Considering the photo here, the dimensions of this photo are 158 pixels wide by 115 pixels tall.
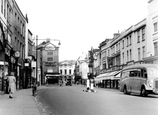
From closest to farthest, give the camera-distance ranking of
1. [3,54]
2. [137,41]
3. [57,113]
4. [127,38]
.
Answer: [57,113]
[3,54]
[137,41]
[127,38]

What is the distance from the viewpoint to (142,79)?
22938 mm

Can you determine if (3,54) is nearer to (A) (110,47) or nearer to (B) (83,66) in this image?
(A) (110,47)

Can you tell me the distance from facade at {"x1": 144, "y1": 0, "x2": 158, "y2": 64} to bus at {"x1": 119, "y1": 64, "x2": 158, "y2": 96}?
7.98 m

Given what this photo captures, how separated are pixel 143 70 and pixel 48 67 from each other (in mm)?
72185

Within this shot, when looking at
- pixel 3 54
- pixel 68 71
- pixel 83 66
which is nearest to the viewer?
pixel 3 54

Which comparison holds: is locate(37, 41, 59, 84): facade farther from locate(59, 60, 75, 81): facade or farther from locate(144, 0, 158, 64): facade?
locate(144, 0, 158, 64): facade

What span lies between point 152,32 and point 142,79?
47.1 feet

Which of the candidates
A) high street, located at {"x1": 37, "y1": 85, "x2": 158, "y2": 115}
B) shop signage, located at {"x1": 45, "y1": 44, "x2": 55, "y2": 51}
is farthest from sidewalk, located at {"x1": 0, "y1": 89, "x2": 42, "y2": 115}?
shop signage, located at {"x1": 45, "y1": 44, "x2": 55, "y2": 51}

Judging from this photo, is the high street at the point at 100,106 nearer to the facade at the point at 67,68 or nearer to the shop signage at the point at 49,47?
the shop signage at the point at 49,47

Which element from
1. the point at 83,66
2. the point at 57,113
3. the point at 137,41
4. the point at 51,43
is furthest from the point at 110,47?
the point at 83,66

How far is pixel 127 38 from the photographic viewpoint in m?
48.2

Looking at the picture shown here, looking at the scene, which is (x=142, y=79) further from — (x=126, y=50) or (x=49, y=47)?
(x=49, y=47)

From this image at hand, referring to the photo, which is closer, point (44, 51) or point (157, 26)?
point (157, 26)

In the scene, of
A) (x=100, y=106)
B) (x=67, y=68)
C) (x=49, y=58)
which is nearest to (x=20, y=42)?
(x=100, y=106)
